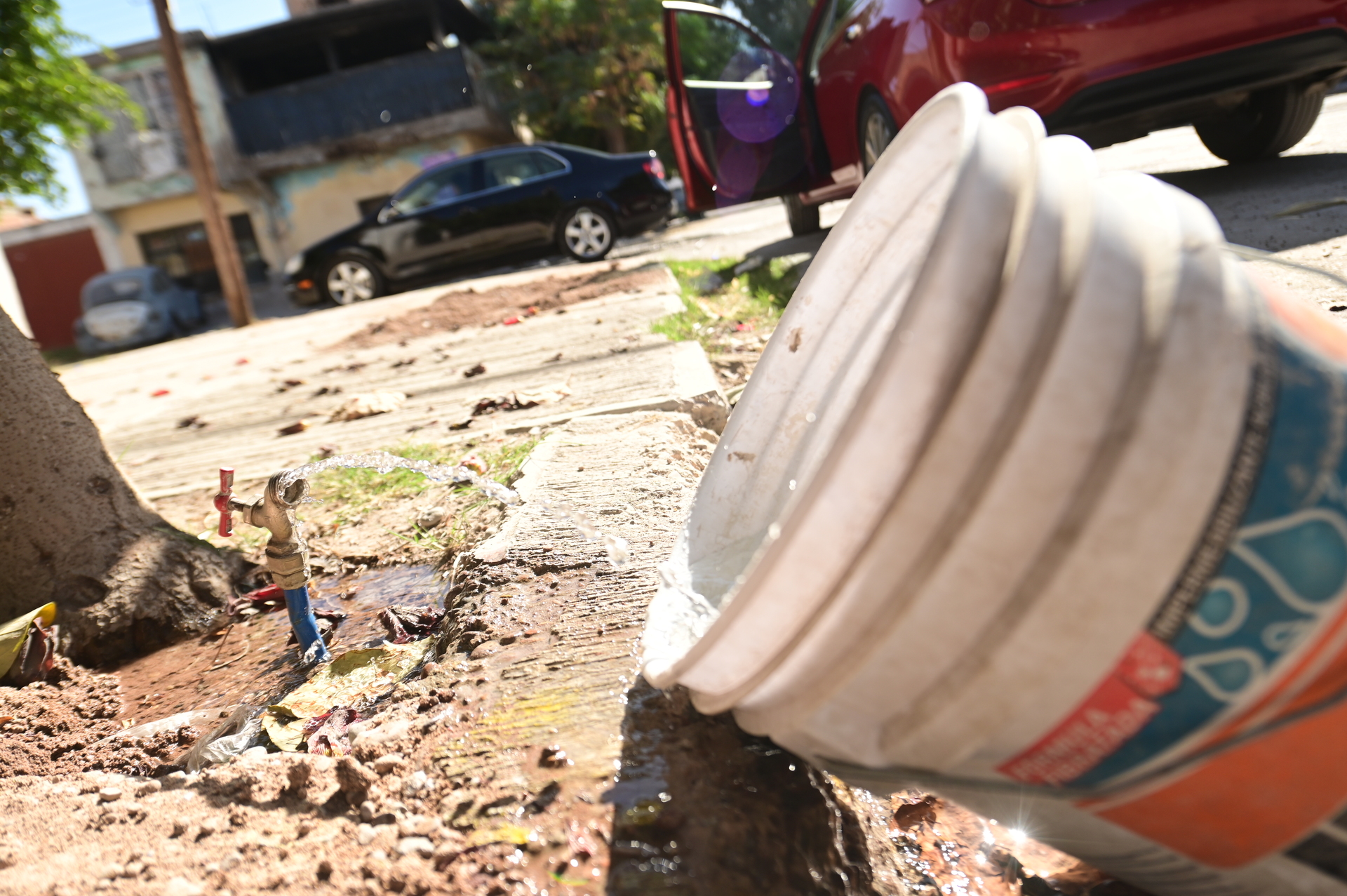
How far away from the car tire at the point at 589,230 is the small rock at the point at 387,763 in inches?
409

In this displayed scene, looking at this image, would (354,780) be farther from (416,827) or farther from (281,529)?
(281,529)

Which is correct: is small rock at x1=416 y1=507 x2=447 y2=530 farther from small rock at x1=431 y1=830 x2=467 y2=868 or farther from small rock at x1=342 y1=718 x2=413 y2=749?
small rock at x1=431 y1=830 x2=467 y2=868

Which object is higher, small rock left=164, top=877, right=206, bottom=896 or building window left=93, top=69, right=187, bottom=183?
building window left=93, top=69, right=187, bottom=183

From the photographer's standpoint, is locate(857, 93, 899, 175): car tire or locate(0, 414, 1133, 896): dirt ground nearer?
locate(0, 414, 1133, 896): dirt ground

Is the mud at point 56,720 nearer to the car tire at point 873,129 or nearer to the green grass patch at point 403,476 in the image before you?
the green grass patch at point 403,476

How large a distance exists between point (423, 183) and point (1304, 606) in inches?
460

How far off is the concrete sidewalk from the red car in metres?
1.17

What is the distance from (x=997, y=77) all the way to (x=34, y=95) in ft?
52.5

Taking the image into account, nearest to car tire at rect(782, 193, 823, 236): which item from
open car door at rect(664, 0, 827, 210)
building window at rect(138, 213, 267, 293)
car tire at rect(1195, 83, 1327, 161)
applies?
open car door at rect(664, 0, 827, 210)

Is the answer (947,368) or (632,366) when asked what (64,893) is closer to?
(947,368)

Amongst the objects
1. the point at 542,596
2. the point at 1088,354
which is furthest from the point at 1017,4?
the point at 1088,354

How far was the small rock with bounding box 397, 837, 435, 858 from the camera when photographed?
116 cm

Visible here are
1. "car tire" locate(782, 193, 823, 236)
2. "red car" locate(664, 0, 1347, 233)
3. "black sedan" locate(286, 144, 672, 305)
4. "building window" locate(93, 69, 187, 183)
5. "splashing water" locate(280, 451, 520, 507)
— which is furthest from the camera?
"building window" locate(93, 69, 187, 183)

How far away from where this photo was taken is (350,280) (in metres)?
11.3
